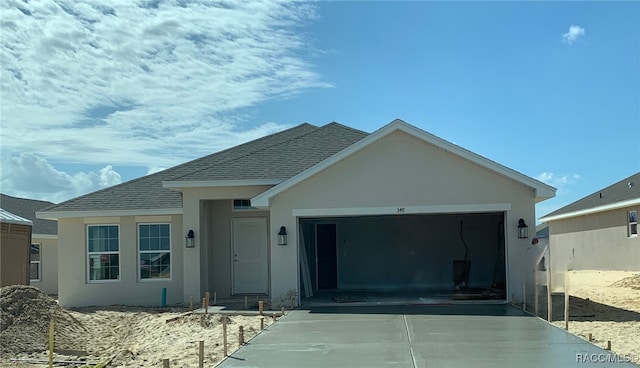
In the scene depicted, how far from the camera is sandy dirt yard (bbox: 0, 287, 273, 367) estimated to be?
10.8 metres

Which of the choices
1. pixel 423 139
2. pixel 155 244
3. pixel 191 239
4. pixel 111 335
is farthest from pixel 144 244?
pixel 423 139

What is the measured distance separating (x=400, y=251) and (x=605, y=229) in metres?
12.4

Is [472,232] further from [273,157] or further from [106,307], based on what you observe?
[106,307]

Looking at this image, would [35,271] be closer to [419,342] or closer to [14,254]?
[14,254]

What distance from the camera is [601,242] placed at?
29531mm

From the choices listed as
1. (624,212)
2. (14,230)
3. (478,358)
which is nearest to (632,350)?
(478,358)

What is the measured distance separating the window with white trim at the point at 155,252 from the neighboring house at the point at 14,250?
3.11 meters

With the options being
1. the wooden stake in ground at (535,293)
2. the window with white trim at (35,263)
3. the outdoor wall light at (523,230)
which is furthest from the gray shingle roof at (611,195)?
the window with white trim at (35,263)

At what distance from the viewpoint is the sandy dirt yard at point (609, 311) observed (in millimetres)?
11219

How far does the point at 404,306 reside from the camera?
1598 centimetres

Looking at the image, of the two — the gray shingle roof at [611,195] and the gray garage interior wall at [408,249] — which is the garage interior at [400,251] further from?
the gray shingle roof at [611,195]

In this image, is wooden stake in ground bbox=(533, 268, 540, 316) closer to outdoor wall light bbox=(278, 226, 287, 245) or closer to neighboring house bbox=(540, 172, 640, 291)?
outdoor wall light bbox=(278, 226, 287, 245)

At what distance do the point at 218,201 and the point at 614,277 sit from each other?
15594 millimetres

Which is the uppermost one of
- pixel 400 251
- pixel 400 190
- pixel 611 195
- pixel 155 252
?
pixel 611 195
